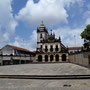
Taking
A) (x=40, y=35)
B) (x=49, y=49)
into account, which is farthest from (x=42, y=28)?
(x=49, y=49)

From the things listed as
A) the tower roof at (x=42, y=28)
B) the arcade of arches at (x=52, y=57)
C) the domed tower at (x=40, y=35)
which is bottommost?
the arcade of arches at (x=52, y=57)

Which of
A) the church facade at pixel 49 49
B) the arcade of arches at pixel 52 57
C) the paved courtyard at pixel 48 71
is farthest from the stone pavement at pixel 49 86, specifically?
the arcade of arches at pixel 52 57

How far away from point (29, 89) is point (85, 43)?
3148 centimetres

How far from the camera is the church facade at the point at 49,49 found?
58500 mm

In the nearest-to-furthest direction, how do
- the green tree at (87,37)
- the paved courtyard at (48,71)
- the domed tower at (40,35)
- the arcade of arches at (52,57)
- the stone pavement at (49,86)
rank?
the stone pavement at (49,86) → the paved courtyard at (48,71) → the green tree at (87,37) → the arcade of arches at (52,57) → the domed tower at (40,35)

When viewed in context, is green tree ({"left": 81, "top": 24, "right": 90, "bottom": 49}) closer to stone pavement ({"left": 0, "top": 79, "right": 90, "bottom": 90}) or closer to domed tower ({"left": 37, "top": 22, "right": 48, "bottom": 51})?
stone pavement ({"left": 0, "top": 79, "right": 90, "bottom": 90})

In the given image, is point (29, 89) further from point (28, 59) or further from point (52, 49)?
point (52, 49)

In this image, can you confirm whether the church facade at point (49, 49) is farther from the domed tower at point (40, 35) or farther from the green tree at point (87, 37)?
the green tree at point (87, 37)

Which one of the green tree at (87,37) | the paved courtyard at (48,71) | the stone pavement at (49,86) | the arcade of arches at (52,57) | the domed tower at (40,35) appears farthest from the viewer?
the domed tower at (40,35)

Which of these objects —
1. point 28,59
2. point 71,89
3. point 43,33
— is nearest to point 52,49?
point 43,33

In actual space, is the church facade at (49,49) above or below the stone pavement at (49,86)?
above

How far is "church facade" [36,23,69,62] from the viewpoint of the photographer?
58500 millimetres

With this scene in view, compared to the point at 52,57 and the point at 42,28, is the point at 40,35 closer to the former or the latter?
the point at 42,28

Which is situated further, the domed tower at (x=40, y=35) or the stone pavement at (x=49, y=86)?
the domed tower at (x=40, y=35)
